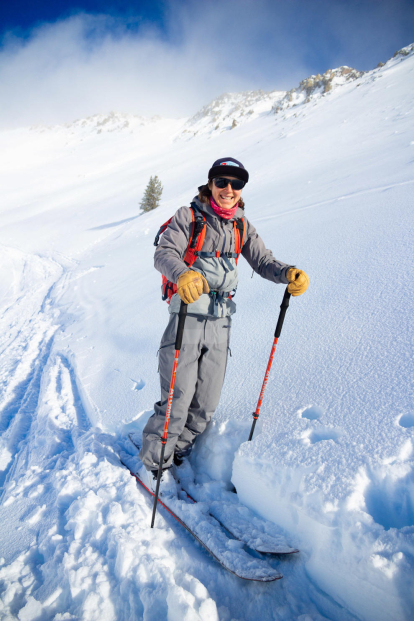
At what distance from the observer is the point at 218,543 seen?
5.33 ft

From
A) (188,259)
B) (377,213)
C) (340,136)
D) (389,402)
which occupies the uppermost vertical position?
(340,136)

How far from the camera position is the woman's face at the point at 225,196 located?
1.93 metres

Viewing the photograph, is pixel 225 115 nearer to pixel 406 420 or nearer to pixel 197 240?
pixel 197 240

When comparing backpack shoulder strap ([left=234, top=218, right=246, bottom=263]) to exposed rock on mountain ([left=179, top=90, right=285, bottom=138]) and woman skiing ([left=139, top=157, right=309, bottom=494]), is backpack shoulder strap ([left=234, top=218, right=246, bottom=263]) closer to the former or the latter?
woman skiing ([left=139, top=157, right=309, bottom=494])

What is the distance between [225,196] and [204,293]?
2.09 feet

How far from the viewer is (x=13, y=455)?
248 centimetres

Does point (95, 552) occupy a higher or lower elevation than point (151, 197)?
lower

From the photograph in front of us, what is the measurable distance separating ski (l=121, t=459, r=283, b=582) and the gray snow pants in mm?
293

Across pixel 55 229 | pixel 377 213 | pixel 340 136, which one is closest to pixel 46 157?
pixel 55 229

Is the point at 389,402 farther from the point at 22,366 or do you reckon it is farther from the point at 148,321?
the point at 22,366

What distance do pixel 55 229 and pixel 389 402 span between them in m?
17.0

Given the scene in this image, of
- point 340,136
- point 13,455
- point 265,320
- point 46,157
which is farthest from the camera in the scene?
point 46,157

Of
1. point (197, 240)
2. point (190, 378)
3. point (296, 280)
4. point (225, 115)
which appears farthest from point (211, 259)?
point (225, 115)

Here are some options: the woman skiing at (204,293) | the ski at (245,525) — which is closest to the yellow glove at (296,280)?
the woman skiing at (204,293)
